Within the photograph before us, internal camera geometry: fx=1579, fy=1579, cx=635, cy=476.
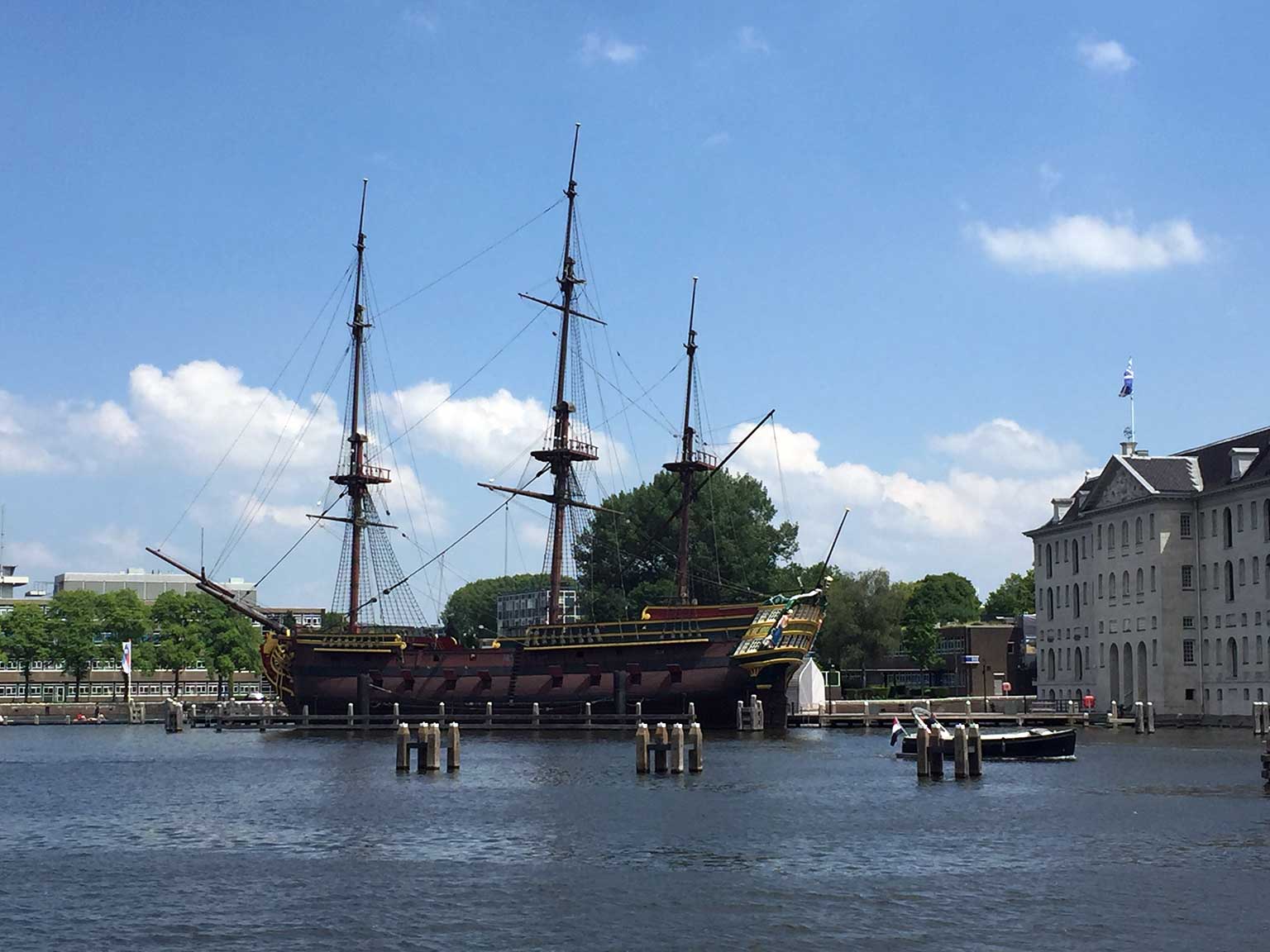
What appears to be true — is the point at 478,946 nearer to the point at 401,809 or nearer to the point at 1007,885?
the point at 1007,885

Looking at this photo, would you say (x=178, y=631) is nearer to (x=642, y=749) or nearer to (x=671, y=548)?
(x=671, y=548)

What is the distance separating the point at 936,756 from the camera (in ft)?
188

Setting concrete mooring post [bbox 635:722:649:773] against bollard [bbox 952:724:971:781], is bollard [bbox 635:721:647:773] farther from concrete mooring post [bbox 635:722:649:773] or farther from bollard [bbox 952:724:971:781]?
bollard [bbox 952:724:971:781]

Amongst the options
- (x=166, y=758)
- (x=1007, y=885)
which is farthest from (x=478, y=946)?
(x=166, y=758)

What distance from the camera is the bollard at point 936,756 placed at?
56.8 m

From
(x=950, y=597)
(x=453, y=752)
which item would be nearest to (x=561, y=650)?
(x=453, y=752)

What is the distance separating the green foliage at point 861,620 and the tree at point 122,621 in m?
59.1

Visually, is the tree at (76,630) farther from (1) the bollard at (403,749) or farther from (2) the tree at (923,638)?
(1) the bollard at (403,749)

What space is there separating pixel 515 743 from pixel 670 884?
47724 millimetres

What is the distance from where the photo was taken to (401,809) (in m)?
46.8

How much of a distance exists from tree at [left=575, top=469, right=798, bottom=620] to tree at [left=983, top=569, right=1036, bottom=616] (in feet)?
168

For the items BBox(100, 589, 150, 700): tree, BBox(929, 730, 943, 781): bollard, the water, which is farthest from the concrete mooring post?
BBox(100, 589, 150, 700): tree

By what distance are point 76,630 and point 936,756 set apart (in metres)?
100

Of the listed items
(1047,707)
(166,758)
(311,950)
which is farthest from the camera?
(1047,707)
